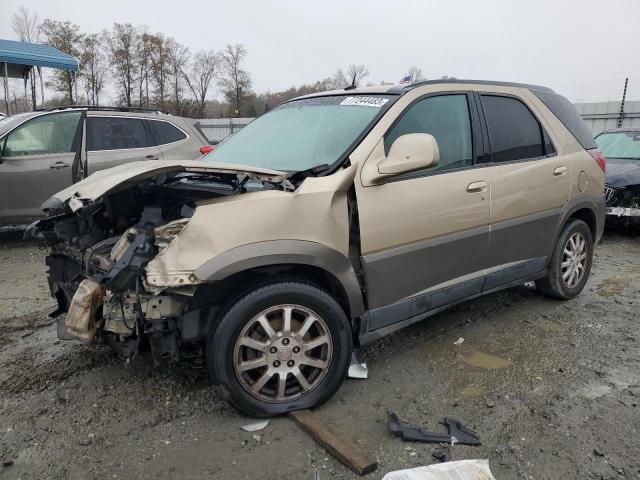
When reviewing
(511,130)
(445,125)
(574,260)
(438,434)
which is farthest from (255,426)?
(574,260)

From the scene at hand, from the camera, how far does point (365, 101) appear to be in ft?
10.9

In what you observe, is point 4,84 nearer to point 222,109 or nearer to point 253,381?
point 253,381

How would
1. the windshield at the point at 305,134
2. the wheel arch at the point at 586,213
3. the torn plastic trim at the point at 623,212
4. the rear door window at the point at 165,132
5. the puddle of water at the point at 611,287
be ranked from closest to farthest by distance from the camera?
1. the windshield at the point at 305,134
2. the wheel arch at the point at 586,213
3. the puddle of water at the point at 611,287
4. the torn plastic trim at the point at 623,212
5. the rear door window at the point at 165,132

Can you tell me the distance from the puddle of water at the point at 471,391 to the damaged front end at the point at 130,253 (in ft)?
5.40

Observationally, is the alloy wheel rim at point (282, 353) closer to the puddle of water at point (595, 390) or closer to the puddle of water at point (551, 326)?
the puddle of water at point (595, 390)

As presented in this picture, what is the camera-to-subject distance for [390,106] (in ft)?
10.3

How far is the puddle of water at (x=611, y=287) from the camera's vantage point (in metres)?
5.02

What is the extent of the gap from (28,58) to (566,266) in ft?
40.1

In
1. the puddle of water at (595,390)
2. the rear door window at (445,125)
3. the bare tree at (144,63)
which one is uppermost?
the bare tree at (144,63)

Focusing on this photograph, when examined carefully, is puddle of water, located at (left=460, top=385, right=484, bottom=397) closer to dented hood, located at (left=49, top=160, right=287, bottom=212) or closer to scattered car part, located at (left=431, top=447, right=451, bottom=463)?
scattered car part, located at (left=431, top=447, right=451, bottom=463)

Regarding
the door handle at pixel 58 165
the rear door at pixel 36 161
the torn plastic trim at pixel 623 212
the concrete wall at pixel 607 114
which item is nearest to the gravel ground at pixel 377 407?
the rear door at pixel 36 161

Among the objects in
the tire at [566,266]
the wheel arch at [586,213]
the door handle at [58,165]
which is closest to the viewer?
the wheel arch at [586,213]

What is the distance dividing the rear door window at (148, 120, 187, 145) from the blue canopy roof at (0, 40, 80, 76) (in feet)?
19.8

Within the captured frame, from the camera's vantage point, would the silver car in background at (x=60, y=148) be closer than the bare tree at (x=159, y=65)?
Yes
